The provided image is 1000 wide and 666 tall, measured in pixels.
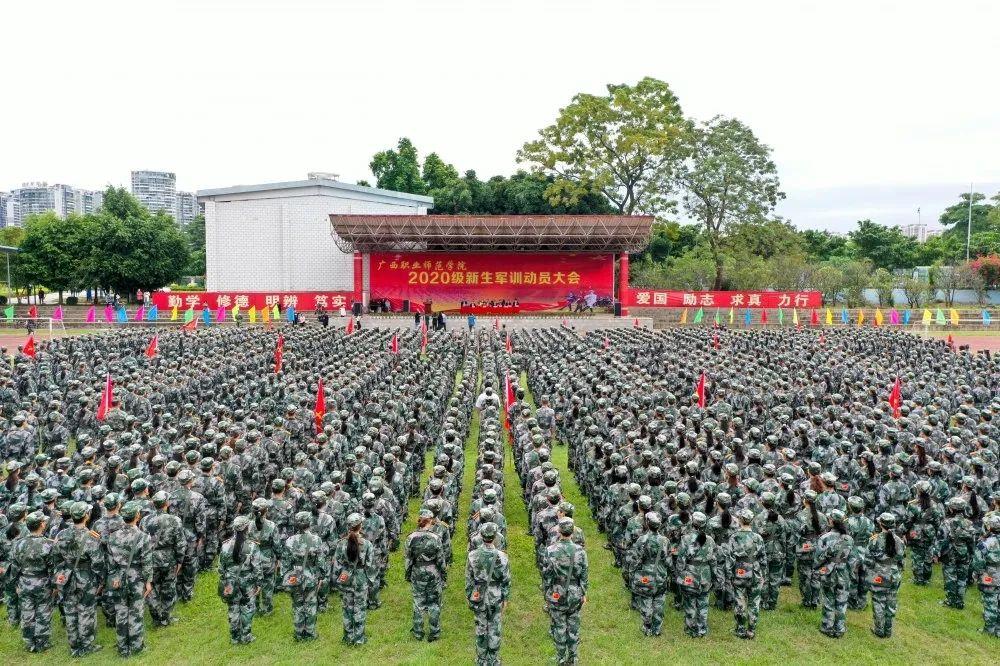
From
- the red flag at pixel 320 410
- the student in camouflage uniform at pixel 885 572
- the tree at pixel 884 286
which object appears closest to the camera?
the student in camouflage uniform at pixel 885 572

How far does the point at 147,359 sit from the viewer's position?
17.4 metres

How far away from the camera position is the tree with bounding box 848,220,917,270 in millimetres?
50375

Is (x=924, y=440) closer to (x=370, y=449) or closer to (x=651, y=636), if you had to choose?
(x=651, y=636)

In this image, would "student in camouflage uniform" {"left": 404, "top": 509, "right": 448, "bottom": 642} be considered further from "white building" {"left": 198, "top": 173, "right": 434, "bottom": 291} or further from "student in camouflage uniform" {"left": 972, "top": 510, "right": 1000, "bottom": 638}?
"white building" {"left": 198, "top": 173, "right": 434, "bottom": 291}

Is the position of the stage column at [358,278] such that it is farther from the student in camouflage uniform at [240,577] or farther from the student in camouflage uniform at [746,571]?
the student in camouflage uniform at [746,571]

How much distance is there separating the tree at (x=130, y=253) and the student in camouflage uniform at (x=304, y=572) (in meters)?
36.7

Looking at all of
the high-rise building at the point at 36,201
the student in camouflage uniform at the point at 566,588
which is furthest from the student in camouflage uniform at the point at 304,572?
the high-rise building at the point at 36,201

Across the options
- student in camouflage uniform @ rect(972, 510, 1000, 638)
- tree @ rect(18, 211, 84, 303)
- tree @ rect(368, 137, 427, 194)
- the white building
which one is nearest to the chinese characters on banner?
the white building

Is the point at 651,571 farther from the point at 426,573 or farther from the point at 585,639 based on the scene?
the point at 426,573

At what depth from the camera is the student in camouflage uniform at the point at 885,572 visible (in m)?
5.75

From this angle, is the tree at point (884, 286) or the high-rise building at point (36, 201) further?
the high-rise building at point (36, 201)

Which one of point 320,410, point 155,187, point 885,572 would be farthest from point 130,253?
point 155,187

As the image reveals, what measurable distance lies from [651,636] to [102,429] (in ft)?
25.9

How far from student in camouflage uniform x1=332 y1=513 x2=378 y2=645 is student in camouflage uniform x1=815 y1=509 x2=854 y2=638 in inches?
151
